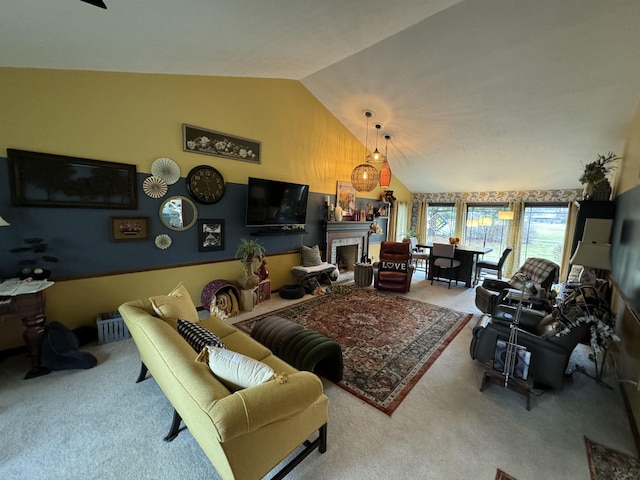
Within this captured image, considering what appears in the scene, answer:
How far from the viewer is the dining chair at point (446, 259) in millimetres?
5812

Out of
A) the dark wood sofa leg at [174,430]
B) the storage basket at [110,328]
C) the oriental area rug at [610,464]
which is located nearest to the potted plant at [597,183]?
the oriental area rug at [610,464]

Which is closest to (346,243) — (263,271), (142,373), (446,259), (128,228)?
(446,259)

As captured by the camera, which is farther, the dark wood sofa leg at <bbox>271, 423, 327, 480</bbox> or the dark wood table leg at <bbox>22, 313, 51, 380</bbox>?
the dark wood table leg at <bbox>22, 313, 51, 380</bbox>

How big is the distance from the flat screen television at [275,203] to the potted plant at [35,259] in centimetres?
245

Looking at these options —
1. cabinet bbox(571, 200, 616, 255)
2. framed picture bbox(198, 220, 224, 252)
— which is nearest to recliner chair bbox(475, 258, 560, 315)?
cabinet bbox(571, 200, 616, 255)

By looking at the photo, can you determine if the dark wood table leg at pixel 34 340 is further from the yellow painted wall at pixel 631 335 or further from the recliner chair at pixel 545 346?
the yellow painted wall at pixel 631 335

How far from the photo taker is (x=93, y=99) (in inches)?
117

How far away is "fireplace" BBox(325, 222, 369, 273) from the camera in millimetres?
6047

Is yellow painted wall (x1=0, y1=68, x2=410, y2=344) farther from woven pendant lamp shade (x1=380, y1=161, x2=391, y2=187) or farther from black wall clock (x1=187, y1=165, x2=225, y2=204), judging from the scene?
woven pendant lamp shade (x1=380, y1=161, x2=391, y2=187)

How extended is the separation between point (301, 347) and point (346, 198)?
4.76 metres

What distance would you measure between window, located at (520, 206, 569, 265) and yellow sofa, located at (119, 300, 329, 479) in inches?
302

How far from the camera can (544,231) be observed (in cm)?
660

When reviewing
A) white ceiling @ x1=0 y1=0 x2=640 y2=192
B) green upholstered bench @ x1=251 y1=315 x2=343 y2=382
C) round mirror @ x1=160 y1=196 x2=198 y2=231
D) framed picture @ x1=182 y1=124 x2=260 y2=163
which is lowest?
green upholstered bench @ x1=251 y1=315 x2=343 y2=382

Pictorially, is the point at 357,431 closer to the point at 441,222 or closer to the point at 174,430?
the point at 174,430
